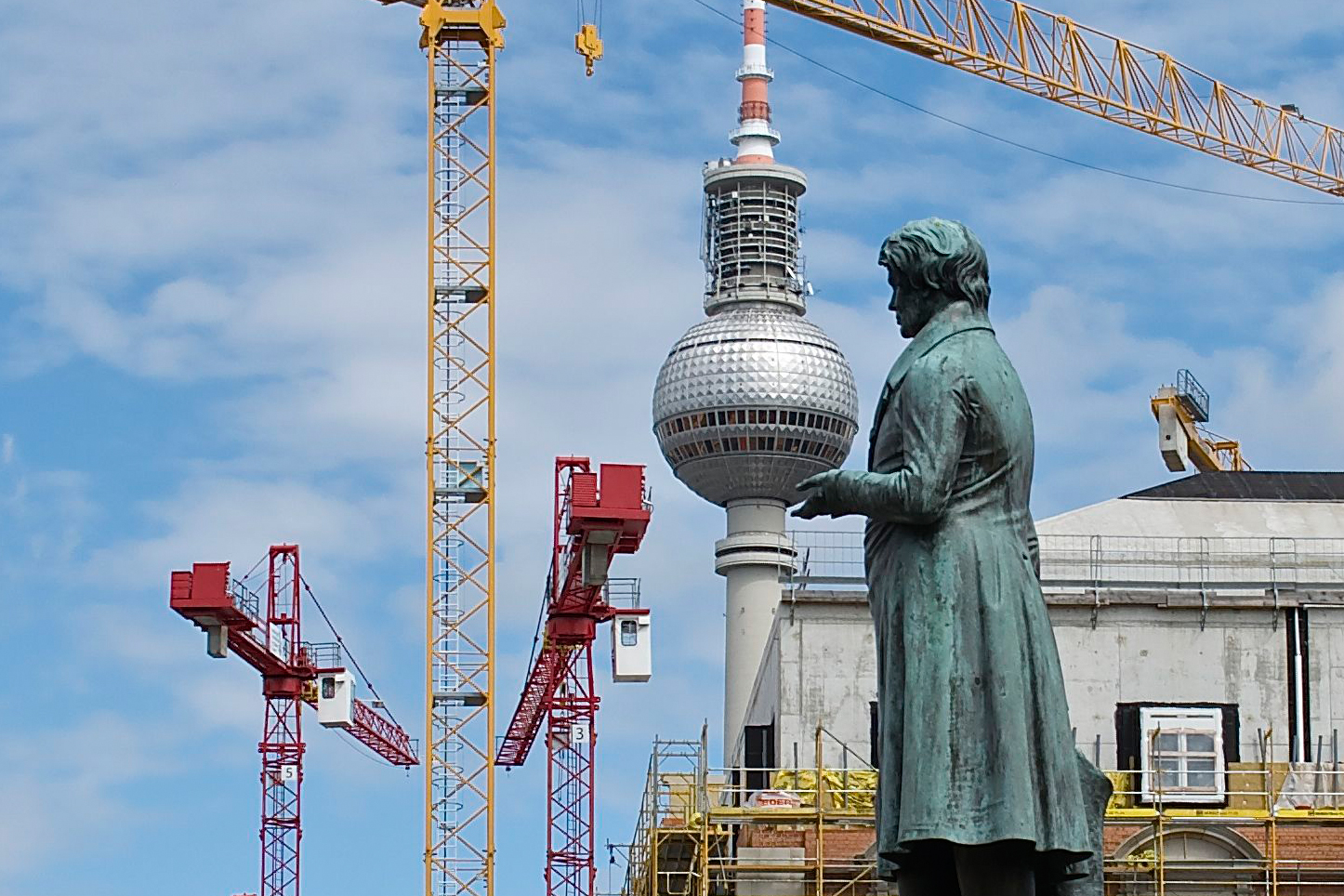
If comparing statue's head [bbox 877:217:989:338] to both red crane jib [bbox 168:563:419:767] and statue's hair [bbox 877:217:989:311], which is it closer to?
statue's hair [bbox 877:217:989:311]

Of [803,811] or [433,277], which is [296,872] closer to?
[433,277]

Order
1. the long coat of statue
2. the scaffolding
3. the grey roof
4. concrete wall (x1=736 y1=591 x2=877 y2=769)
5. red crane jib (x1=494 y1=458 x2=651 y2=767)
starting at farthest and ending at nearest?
red crane jib (x1=494 y1=458 x2=651 y2=767), the grey roof, concrete wall (x1=736 y1=591 x2=877 y2=769), the scaffolding, the long coat of statue

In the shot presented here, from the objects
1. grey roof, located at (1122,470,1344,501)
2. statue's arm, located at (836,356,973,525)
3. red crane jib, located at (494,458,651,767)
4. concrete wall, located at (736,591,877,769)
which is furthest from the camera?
red crane jib, located at (494,458,651,767)

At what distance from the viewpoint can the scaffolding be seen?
63875 millimetres

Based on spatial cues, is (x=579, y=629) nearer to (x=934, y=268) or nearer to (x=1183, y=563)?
(x=1183, y=563)

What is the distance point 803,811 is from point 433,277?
64.3 metres

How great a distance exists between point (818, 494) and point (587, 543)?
94088mm

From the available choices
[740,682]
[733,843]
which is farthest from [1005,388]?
[740,682]

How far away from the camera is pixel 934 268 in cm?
1575

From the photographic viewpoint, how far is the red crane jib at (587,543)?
10750cm

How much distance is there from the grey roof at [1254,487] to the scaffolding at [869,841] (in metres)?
23.0

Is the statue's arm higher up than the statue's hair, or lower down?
lower down

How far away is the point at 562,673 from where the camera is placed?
423 feet

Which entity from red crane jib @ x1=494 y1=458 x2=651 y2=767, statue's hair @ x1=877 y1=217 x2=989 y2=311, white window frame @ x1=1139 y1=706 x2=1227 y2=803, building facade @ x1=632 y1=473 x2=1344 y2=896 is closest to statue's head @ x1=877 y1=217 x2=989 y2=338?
statue's hair @ x1=877 y1=217 x2=989 y2=311
